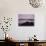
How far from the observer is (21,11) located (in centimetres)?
354

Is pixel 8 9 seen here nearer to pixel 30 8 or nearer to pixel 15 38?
pixel 30 8

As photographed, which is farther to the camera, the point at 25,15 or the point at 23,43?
the point at 25,15

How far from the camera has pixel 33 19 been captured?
3.53 m

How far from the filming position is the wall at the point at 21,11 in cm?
350

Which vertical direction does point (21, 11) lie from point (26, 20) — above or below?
above

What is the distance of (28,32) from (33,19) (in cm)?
41

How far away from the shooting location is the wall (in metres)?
3.50

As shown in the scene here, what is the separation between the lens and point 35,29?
11.5 feet

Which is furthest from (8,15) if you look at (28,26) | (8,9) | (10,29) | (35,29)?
(35,29)

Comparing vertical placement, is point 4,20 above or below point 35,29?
above

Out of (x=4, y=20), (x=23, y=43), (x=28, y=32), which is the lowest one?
(x=23, y=43)

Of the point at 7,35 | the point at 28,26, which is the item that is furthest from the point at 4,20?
the point at 28,26

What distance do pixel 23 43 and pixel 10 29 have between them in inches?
25.7

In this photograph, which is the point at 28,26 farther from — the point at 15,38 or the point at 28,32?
the point at 15,38
